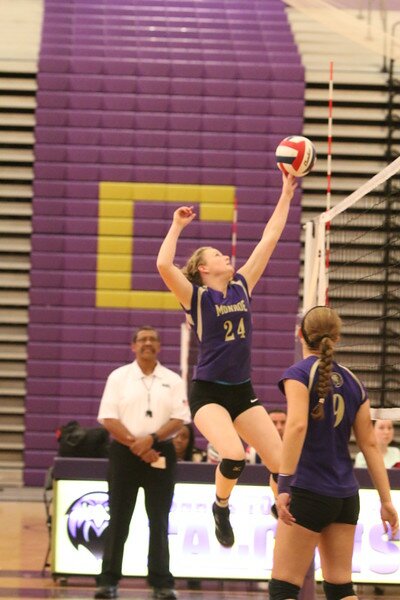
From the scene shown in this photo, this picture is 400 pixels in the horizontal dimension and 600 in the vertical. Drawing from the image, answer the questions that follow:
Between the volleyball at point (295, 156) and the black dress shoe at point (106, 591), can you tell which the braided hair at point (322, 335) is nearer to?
the volleyball at point (295, 156)

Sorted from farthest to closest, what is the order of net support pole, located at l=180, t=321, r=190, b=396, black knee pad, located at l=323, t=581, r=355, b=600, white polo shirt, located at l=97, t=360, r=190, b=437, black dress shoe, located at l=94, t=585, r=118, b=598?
net support pole, located at l=180, t=321, r=190, b=396, white polo shirt, located at l=97, t=360, r=190, b=437, black dress shoe, located at l=94, t=585, r=118, b=598, black knee pad, located at l=323, t=581, r=355, b=600

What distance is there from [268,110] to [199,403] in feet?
29.4

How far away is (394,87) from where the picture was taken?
45.3ft

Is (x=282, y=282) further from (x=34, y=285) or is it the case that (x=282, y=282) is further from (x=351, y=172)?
(x=34, y=285)

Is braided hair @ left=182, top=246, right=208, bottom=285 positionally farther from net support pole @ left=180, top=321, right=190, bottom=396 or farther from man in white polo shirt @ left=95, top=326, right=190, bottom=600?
net support pole @ left=180, top=321, right=190, bottom=396

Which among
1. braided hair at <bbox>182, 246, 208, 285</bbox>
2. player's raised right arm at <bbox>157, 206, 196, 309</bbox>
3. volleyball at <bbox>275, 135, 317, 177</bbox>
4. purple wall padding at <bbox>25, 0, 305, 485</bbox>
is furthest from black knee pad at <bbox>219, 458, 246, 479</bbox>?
purple wall padding at <bbox>25, 0, 305, 485</bbox>

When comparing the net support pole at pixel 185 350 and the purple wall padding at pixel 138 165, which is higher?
the purple wall padding at pixel 138 165

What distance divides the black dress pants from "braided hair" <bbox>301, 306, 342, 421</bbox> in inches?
132

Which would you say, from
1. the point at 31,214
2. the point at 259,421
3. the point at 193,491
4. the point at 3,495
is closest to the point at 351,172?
the point at 31,214

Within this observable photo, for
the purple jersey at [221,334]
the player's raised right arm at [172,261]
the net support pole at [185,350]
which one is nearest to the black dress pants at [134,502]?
the purple jersey at [221,334]

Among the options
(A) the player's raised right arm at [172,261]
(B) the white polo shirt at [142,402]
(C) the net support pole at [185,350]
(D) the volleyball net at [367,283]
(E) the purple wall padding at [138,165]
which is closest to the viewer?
(A) the player's raised right arm at [172,261]

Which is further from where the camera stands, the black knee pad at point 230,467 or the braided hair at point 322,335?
the black knee pad at point 230,467

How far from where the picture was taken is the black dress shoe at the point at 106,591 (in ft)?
24.8

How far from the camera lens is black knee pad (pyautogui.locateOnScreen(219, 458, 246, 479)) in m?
5.48
